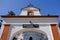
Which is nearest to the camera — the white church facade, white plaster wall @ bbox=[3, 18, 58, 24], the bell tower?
the white church facade

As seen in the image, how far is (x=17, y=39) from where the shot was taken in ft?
67.3

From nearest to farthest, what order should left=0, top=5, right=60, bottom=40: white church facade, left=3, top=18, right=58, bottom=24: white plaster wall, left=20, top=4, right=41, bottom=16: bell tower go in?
left=0, top=5, right=60, bottom=40: white church facade → left=3, top=18, right=58, bottom=24: white plaster wall → left=20, top=4, right=41, bottom=16: bell tower

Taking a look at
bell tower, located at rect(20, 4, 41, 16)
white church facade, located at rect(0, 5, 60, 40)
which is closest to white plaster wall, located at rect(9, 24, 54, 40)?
white church facade, located at rect(0, 5, 60, 40)

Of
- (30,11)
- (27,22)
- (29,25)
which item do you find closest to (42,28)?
(29,25)

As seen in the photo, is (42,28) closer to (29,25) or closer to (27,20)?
(29,25)

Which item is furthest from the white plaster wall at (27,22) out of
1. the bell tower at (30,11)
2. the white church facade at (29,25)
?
the bell tower at (30,11)

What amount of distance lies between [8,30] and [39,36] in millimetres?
9384

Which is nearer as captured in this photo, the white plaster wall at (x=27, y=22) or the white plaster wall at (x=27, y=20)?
the white plaster wall at (x=27, y=22)

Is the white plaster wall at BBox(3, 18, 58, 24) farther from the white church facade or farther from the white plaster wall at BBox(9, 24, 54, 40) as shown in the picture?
the white plaster wall at BBox(9, 24, 54, 40)

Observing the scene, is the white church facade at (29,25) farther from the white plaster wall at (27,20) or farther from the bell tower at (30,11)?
the bell tower at (30,11)

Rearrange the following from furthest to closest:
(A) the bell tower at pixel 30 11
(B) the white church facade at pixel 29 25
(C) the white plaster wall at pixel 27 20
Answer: (A) the bell tower at pixel 30 11 < (C) the white plaster wall at pixel 27 20 < (B) the white church facade at pixel 29 25

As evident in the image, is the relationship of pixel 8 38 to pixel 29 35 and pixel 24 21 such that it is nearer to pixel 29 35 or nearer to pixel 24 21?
pixel 24 21

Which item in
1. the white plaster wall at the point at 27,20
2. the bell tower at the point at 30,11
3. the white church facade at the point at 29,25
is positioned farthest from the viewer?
the bell tower at the point at 30,11

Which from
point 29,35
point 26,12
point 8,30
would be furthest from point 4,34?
point 29,35
